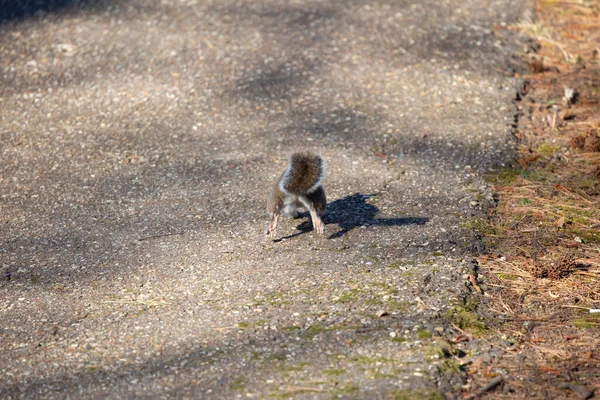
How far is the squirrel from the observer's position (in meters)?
3.96

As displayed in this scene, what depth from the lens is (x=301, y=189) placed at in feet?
13.0

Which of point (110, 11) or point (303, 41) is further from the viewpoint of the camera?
point (110, 11)

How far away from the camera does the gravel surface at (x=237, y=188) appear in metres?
3.14

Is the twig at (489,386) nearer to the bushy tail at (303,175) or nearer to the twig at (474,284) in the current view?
the twig at (474,284)

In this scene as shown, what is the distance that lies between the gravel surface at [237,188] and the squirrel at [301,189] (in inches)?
6.8

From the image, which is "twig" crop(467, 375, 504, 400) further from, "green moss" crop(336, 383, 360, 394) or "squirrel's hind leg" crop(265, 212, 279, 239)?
"squirrel's hind leg" crop(265, 212, 279, 239)

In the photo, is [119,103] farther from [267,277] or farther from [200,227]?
[267,277]

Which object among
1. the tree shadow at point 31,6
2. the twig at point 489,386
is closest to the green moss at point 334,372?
the twig at point 489,386

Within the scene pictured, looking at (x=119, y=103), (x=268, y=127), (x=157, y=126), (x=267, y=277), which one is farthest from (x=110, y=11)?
(x=267, y=277)

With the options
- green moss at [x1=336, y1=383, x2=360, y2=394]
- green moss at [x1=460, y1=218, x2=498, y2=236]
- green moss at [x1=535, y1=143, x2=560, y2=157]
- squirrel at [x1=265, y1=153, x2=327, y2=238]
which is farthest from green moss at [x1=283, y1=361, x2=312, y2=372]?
green moss at [x1=535, y1=143, x2=560, y2=157]

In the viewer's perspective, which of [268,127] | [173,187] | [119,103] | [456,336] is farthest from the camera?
[119,103]

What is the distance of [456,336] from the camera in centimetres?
321

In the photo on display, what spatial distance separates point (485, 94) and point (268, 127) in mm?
1871

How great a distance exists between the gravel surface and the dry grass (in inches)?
8.3
